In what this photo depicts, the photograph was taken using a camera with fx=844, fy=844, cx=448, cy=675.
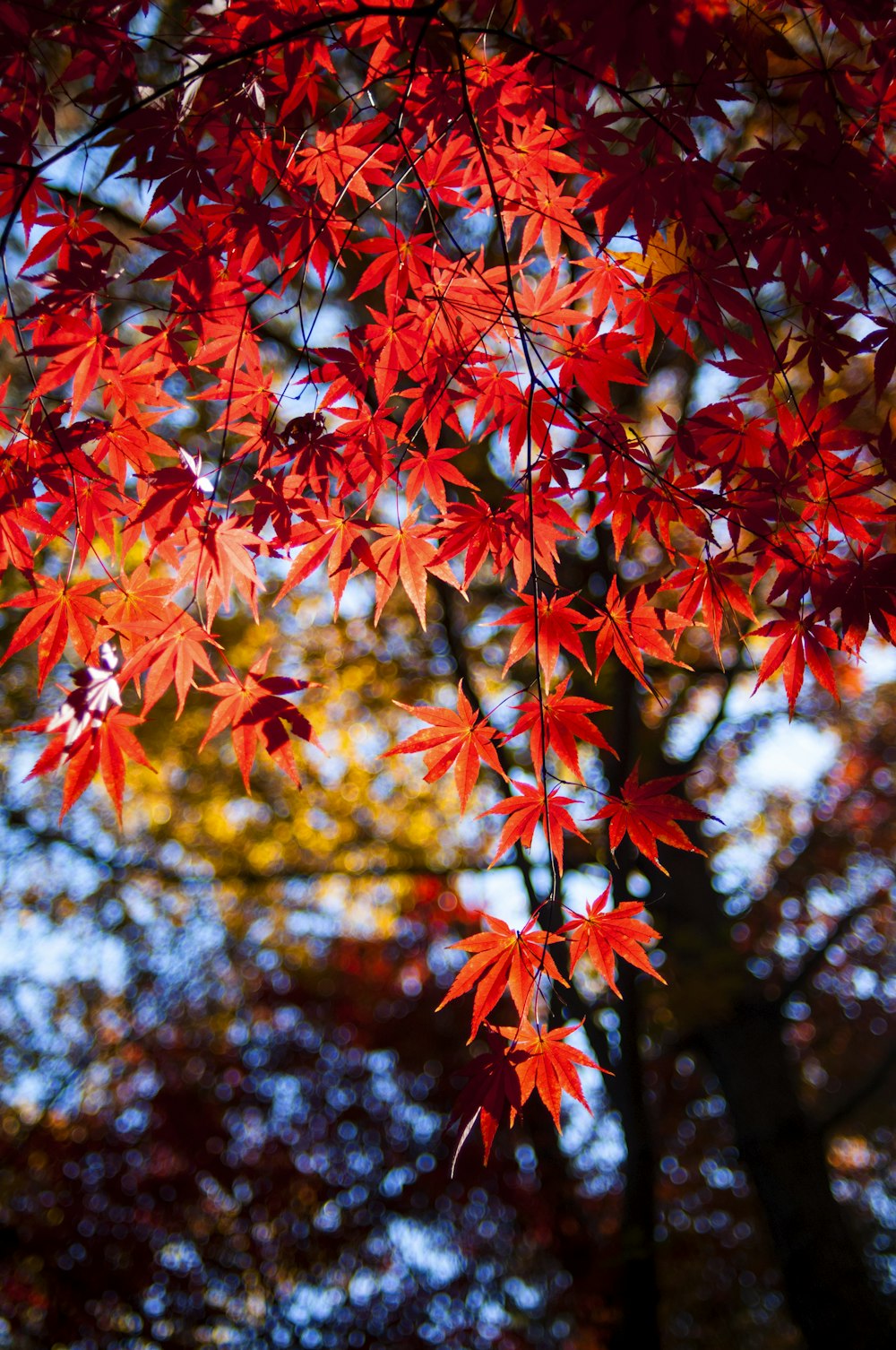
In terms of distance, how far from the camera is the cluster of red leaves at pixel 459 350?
1485 millimetres

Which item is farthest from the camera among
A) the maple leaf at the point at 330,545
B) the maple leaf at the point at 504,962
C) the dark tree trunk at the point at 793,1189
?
the dark tree trunk at the point at 793,1189

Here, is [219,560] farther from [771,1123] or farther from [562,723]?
[771,1123]

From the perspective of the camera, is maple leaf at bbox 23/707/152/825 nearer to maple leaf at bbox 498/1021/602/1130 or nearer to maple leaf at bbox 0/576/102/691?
maple leaf at bbox 0/576/102/691

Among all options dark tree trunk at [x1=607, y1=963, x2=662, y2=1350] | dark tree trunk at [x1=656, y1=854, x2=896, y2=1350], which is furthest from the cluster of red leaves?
dark tree trunk at [x1=656, y1=854, x2=896, y2=1350]

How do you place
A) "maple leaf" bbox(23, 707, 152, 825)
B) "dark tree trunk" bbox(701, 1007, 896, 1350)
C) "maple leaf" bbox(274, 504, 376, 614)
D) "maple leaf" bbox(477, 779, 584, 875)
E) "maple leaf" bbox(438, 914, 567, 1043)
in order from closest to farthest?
"maple leaf" bbox(23, 707, 152, 825) → "maple leaf" bbox(438, 914, 567, 1043) → "maple leaf" bbox(477, 779, 584, 875) → "maple leaf" bbox(274, 504, 376, 614) → "dark tree trunk" bbox(701, 1007, 896, 1350)

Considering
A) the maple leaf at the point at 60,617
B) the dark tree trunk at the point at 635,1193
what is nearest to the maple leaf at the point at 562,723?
the maple leaf at the point at 60,617

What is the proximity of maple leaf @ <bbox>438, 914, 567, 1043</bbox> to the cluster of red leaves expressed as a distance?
1cm

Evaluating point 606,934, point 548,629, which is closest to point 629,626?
point 548,629

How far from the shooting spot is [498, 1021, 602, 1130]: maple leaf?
4.71ft

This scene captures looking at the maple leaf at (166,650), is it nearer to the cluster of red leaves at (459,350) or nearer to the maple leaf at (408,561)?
the cluster of red leaves at (459,350)

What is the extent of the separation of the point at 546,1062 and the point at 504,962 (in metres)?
0.18

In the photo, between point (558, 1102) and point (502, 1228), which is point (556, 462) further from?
point (502, 1228)

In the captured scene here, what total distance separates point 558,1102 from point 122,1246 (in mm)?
5305

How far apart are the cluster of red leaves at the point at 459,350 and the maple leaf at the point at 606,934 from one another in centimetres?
1
